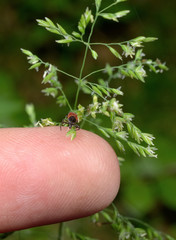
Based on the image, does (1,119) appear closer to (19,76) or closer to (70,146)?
(19,76)

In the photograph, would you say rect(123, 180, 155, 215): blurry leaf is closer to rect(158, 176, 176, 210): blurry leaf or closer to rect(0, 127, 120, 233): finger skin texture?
rect(158, 176, 176, 210): blurry leaf

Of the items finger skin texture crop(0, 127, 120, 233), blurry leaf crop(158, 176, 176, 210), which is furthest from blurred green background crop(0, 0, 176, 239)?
finger skin texture crop(0, 127, 120, 233)

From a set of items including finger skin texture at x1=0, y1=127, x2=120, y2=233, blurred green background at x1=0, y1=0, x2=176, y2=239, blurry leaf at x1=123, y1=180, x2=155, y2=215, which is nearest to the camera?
finger skin texture at x1=0, y1=127, x2=120, y2=233

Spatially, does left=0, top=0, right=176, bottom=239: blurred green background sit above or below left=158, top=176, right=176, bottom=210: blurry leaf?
above

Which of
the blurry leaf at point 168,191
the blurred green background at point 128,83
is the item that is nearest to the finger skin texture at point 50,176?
the blurred green background at point 128,83

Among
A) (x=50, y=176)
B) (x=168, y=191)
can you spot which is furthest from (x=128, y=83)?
(x=50, y=176)

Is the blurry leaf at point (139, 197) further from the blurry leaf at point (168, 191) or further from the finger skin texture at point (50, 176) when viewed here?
the finger skin texture at point (50, 176)
